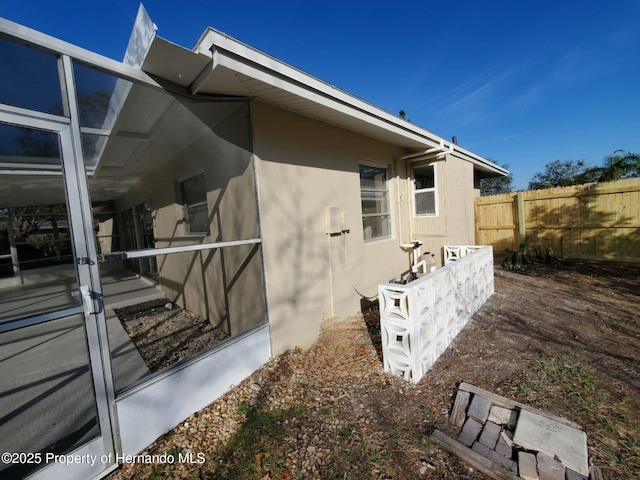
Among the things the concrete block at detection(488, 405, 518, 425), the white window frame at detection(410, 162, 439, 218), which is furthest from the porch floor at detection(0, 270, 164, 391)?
the white window frame at detection(410, 162, 439, 218)

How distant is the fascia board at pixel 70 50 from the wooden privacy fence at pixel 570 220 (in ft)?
31.8

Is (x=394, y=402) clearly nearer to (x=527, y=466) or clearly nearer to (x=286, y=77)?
(x=527, y=466)

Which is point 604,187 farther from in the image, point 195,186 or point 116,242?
point 116,242

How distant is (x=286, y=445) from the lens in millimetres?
1930

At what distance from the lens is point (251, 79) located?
240 cm

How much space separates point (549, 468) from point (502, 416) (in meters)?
0.44

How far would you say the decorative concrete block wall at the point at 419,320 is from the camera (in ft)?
8.14

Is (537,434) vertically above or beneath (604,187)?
beneath

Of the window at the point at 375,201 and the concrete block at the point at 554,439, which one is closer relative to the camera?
the concrete block at the point at 554,439

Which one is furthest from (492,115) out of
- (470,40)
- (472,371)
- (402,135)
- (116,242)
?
(116,242)

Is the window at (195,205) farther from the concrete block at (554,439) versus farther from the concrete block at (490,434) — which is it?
the concrete block at (554,439)

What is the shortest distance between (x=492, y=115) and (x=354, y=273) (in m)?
12.8

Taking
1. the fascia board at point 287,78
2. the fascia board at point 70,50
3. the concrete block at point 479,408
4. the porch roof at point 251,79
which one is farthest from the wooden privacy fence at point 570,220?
the fascia board at point 70,50

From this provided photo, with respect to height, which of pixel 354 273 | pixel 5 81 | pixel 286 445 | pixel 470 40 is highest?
pixel 470 40
